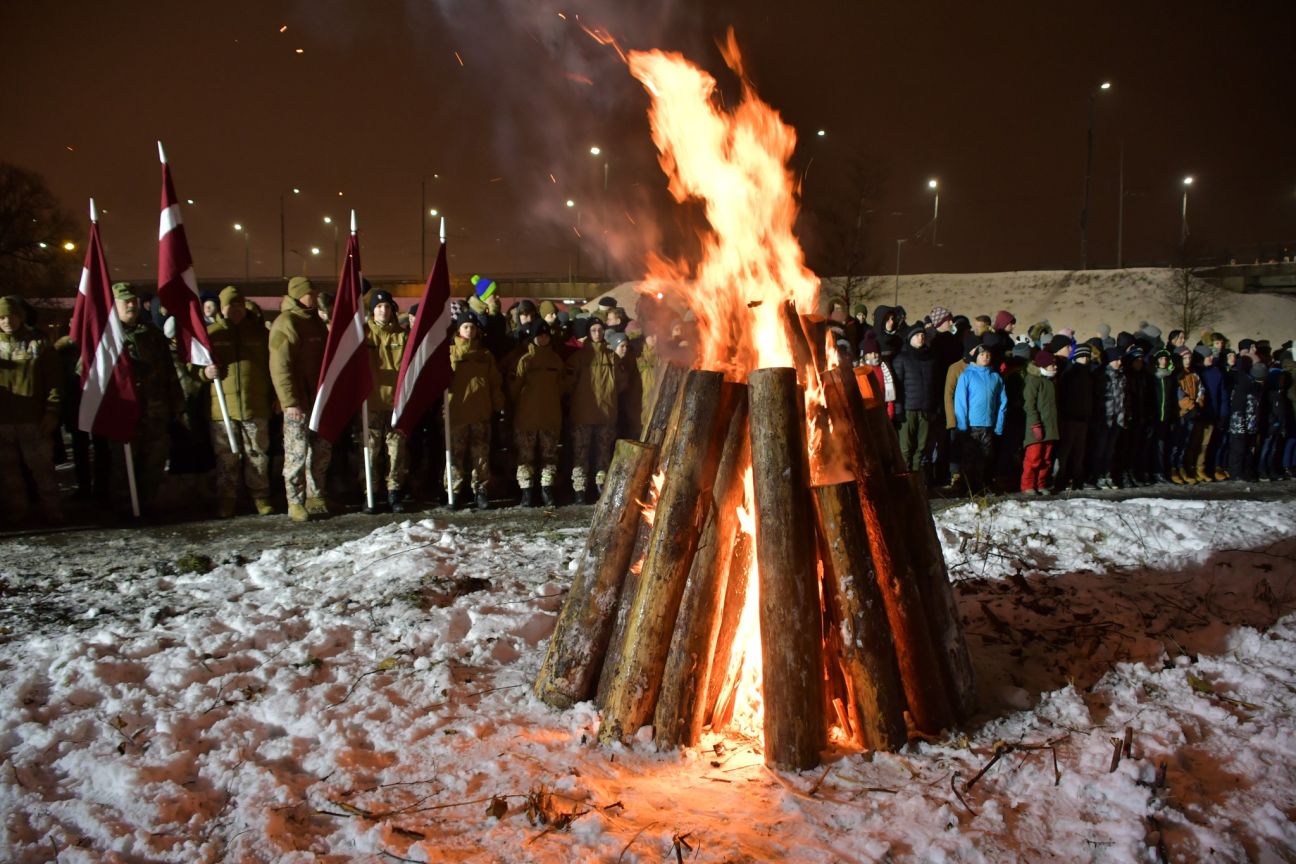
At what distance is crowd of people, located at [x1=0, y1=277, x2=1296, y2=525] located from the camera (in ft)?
26.2

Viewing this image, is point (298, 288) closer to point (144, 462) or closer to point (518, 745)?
point (144, 462)

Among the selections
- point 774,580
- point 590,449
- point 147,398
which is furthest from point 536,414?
point 774,580

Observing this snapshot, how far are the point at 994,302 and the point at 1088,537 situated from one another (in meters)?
42.2

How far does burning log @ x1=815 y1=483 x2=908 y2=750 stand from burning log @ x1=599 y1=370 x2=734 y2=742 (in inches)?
23.0

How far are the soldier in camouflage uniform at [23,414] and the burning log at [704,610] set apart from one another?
757 cm

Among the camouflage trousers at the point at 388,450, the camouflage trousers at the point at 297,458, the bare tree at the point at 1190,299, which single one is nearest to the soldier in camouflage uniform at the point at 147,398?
the camouflage trousers at the point at 297,458

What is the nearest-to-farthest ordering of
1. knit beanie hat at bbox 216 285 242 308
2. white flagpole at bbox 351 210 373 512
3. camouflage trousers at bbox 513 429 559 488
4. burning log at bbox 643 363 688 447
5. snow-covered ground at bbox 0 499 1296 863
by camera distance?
snow-covered ground at bbox 0 499 1296 863
burning log at bbox 643 363 688 447
white flagpole at bbox 351 210 373 512
knit beanie hat at bbox 216 285 242 308
camouflage trousers at bbox 513 429 559 488

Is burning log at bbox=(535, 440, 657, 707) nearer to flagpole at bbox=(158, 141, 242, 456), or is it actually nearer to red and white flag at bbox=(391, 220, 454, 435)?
red and white flag at bbox=(391, 220, 454, 435)

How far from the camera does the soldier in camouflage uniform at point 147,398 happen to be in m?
8.02

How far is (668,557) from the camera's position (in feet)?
11.1

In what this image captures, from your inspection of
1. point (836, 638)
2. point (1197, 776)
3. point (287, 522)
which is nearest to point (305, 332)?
point (287, 522)

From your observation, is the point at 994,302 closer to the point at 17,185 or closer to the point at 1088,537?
the point at 1088,537

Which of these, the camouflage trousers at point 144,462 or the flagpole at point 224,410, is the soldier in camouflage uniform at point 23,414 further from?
the flagpole at point 224,410

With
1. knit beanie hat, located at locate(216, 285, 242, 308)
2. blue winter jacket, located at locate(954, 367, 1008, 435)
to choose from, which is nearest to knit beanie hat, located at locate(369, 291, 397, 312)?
knit beanie hat, located at locate(216, 285, 242, 308)
